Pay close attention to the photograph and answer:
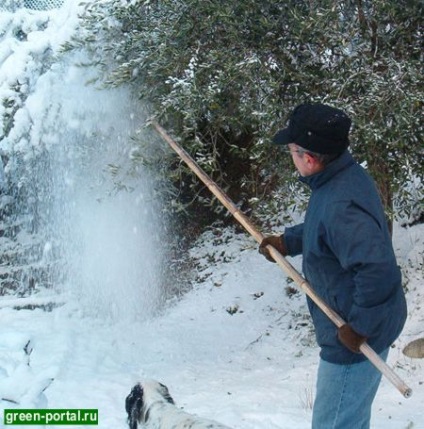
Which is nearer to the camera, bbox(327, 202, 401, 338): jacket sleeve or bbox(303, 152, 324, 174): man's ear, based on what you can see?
bbox(327, 202, 401, 338): jacket sleeve

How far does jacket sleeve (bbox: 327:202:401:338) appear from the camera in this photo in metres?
2.23

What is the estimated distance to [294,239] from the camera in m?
3.04

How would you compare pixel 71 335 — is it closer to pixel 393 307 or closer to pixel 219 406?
pixel 219 406

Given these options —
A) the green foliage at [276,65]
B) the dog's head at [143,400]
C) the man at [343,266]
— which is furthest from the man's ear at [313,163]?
the dog's head at [143,400]

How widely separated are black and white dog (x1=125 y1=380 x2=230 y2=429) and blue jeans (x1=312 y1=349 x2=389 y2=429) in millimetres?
969

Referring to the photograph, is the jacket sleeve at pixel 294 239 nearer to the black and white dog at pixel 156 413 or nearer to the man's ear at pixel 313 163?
the man's ear at pixel 313 163

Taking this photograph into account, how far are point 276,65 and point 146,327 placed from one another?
382 centimetres

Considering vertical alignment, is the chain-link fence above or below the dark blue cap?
above

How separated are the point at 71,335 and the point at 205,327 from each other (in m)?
1.55

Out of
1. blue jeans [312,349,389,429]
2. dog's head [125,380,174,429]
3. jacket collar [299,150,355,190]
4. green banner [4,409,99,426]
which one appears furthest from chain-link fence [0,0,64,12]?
blue jeans [312,349,389,429]

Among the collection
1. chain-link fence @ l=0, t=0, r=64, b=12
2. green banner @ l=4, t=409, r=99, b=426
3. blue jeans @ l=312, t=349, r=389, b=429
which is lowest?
green banner @ l=4, t=409, r=99, b=426

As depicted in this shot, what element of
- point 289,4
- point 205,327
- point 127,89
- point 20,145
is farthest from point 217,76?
point 205,327

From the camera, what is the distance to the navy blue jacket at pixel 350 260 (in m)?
2.25

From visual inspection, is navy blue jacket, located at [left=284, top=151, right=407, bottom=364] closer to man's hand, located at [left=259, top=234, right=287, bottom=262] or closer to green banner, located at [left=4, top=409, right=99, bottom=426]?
man's hand, located at [left=259, top=234, right=287, bottom=262]
